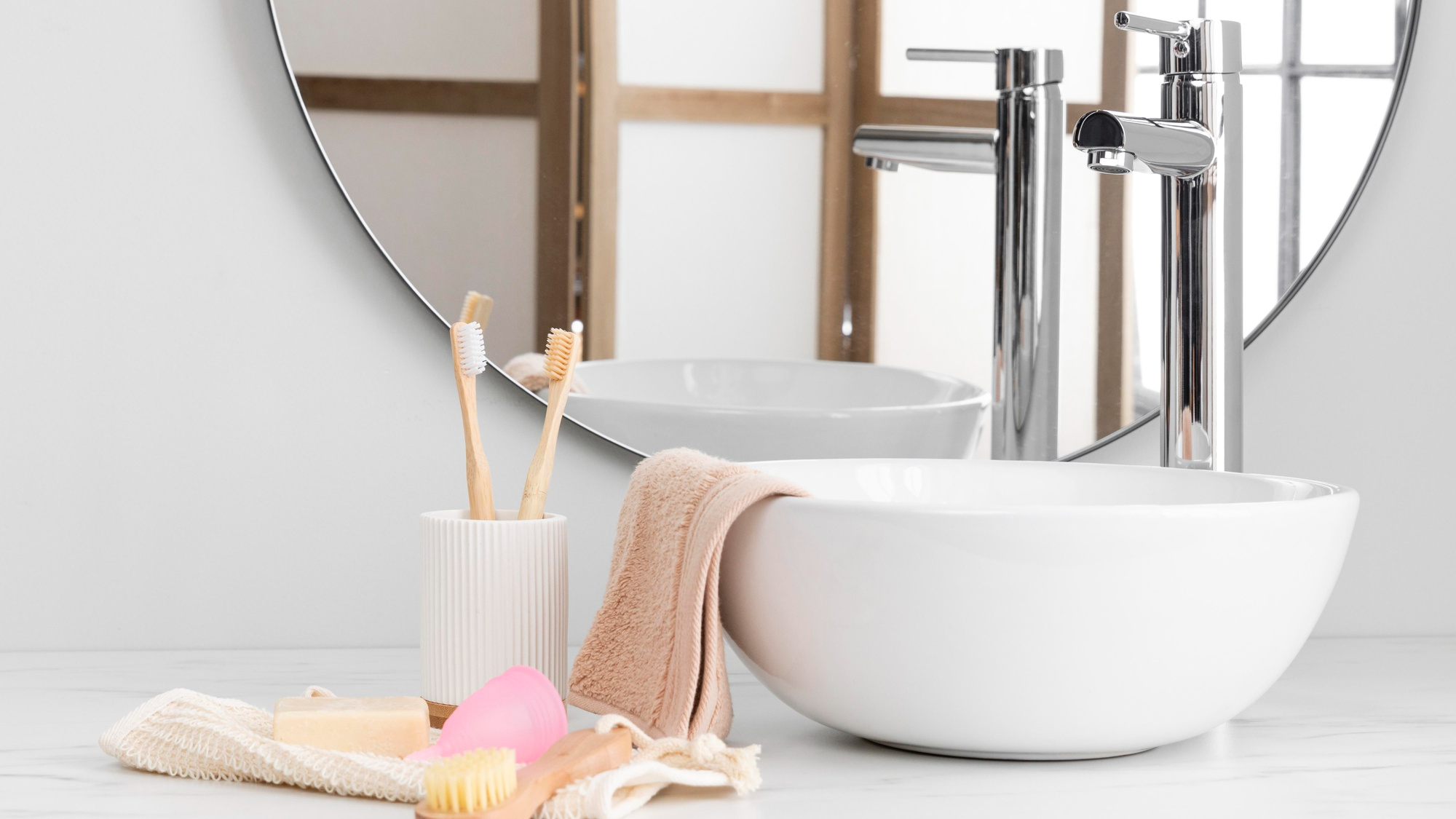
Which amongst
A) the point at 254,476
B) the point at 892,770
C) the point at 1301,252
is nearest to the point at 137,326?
the point at 254,476

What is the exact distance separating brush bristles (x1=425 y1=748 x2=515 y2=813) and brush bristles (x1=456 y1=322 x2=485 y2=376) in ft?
0.88

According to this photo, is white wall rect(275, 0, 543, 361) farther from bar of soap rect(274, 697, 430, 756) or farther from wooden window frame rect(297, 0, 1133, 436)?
bar of soap rect(274, 697, 430, 756)

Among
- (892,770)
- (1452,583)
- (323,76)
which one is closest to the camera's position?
(892,770)

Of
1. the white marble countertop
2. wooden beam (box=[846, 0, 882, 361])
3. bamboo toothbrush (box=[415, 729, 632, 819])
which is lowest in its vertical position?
the white marble countertop

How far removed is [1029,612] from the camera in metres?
0.56

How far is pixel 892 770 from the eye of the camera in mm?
631

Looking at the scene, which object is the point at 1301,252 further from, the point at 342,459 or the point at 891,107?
the point at 342,459

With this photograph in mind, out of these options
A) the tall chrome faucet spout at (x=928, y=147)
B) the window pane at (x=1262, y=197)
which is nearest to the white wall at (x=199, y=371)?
the tall chrome faucet spout at (x=928, y=147)

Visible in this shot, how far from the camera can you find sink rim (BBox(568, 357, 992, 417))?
94cm

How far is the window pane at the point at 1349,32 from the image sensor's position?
1.00m

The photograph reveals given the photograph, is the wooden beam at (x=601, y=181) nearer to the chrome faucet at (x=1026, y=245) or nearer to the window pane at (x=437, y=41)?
the window pane at (x=437, y=41)

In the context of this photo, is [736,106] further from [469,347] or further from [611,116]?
[469,347]

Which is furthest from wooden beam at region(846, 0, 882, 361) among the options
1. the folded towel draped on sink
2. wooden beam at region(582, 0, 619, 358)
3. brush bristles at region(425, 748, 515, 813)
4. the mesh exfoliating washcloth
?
brush bristles at region(425, 748, 515, 813)

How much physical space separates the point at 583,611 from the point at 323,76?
44 centimetres
